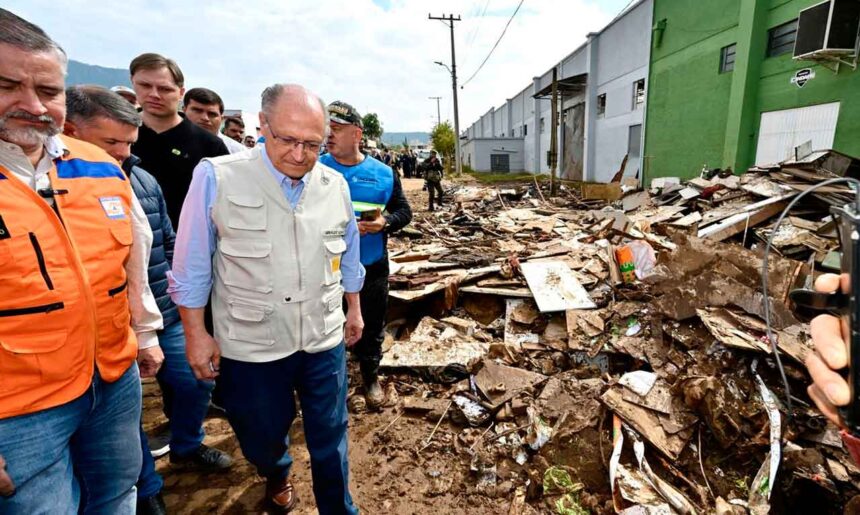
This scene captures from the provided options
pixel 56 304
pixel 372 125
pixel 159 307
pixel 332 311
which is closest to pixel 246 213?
pixel 332 311

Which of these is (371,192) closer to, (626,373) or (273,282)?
(273,282)

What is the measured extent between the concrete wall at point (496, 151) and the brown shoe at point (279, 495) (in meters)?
38.6

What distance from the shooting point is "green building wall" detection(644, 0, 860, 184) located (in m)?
Result: 9.61

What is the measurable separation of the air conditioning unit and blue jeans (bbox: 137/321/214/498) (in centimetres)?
1269

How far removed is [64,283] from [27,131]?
0.50 m

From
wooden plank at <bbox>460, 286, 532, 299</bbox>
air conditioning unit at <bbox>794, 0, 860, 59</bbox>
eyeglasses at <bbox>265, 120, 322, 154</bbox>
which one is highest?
air conditioning unit at <bbox>794, 0, 860, 59</bbox>

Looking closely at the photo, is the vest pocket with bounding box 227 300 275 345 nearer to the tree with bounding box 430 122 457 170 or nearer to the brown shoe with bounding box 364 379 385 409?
the brown shoe with bounding box 364 379 385 409

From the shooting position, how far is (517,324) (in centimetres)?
470

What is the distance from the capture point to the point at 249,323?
196cm

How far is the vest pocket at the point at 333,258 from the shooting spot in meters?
2.09

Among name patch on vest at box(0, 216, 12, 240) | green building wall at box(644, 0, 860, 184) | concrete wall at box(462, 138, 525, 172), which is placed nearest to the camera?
name patch on vest at box(0, 216, 12, 240)

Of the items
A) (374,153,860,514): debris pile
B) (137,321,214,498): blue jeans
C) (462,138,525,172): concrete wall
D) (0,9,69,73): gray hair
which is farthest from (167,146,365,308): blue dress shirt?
(462,138,525,172): concrete wall

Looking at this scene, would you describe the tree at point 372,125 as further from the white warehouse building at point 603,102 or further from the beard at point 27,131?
the beard at point 27,131

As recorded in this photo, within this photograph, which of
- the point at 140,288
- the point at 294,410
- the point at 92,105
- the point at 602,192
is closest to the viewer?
the point at 140,288
